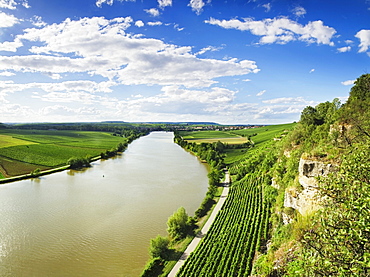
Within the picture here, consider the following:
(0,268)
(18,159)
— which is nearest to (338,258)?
(0,268)

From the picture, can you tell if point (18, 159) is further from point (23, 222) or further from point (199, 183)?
point (199, 183)

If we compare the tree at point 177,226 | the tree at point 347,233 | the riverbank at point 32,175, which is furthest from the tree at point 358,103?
the riverbank at point 32,175

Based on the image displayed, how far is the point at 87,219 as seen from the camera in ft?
93.3

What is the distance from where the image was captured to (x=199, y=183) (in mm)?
45781

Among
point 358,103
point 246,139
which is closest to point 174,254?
point 358,103

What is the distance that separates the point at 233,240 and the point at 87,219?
688 inches

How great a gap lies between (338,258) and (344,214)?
123 cm

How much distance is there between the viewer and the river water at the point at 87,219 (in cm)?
2023

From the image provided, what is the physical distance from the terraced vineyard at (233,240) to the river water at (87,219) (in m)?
4.70

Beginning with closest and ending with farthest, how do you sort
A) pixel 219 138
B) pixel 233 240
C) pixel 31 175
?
pixel 233 240
pixel 31 175
pixel 219 138

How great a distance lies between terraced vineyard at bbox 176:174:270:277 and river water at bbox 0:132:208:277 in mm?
4700

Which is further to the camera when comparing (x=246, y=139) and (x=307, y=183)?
(x=246, y=139)

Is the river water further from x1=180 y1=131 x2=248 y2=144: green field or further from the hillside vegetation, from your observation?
x1=180 y1=131 x2=248 y2=144: green field

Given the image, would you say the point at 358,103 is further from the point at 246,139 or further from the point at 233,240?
the point at 246,139
